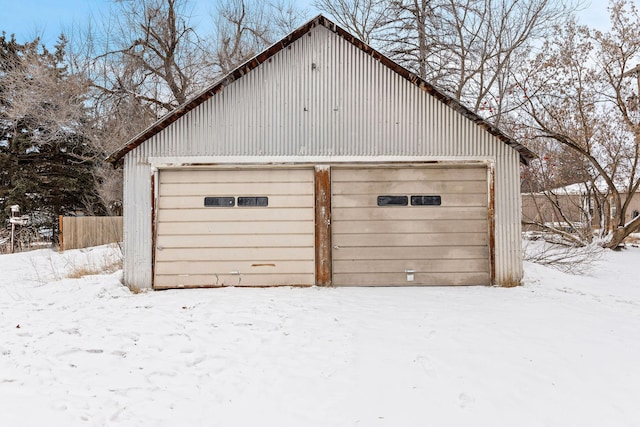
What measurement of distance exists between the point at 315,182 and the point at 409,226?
195 cm

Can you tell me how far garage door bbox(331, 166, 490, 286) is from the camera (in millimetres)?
7914

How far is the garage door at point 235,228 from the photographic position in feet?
25.8

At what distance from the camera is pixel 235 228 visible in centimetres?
795

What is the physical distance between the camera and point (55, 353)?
4312 millimetres

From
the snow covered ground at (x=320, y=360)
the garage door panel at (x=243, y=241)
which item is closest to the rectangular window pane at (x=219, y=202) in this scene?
the garage door panel at (x=243, y=241)

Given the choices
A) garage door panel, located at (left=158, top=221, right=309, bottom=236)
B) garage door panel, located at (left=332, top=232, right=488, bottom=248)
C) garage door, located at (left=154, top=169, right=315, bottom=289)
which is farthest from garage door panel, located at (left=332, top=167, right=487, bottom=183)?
garage door panel, located at (left=158, top=221, right=309, bottom=236)

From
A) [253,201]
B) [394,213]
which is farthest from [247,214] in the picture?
[394,213]

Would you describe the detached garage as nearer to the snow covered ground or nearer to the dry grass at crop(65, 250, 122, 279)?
the snow covered ground

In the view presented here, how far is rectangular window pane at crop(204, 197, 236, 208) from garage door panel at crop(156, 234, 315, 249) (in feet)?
1.92

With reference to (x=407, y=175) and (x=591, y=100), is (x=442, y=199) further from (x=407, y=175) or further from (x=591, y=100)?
(x=591, y=100)

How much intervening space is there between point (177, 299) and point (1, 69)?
22.6 m

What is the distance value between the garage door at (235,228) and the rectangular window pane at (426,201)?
1933 millimetres

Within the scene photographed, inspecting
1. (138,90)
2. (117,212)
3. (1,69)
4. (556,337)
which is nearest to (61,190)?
(117,212)

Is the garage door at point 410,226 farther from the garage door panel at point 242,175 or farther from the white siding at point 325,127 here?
the garage door panel at point 242,175
